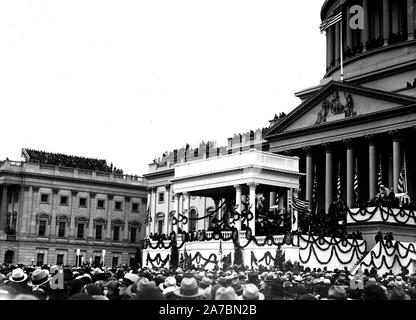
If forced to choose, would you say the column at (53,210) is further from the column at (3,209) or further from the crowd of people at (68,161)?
the crowd of people at (68,161)

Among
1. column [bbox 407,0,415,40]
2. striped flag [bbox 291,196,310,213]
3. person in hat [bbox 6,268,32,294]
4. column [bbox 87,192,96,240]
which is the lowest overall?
person in hat [bbox 6,268,32,294]

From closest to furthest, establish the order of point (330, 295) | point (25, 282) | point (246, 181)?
point (330, 295) < point (25, 282) < point (246, 181)

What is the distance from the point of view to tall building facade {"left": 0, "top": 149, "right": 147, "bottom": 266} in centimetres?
9288

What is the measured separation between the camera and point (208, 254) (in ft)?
150

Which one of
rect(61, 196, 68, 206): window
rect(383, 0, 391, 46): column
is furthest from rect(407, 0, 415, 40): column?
rect(61, 196, 68, 206): window

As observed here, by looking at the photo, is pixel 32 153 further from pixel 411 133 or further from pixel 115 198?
pixel 411 133

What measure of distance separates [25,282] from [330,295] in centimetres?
603

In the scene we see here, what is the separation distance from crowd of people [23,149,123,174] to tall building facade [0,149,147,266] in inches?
5.7

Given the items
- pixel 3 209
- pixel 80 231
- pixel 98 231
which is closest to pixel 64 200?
pixel 80 231

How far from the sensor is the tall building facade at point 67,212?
9288cm

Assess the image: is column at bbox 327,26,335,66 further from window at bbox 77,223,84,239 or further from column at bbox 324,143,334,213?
window at bbox 77,223,84,239

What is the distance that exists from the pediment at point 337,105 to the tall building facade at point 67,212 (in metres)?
37.6

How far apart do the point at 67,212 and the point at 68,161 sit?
1068 centimetres

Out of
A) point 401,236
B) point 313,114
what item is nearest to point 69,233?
point 313,114
